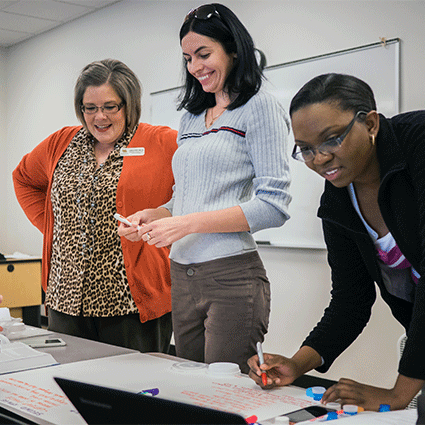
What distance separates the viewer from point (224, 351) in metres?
1.37

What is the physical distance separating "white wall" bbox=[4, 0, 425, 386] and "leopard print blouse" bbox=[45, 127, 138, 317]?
1.67 meters

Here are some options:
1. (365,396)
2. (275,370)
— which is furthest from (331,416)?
(275,370)

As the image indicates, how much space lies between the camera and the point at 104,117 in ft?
6.15

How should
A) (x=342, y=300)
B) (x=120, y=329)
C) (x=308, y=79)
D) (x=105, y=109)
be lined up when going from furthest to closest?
(x=308, y=79) → (x=105, y=109) → (x=120, y=329) → (x=342, y=300)

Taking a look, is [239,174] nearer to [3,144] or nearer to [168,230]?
[168,230]

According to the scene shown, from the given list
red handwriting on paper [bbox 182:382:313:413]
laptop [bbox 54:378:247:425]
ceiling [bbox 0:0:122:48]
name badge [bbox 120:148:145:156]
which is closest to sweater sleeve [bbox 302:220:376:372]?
red handwriting on paper [bbox 182:382:313:413]

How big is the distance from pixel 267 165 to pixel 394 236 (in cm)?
43

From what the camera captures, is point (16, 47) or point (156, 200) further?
point (16, 47)

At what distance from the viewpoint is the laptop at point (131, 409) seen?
0.62 metres

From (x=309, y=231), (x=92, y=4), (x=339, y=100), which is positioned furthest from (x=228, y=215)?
(x=92, y=4)

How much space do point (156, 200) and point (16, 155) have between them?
14.8 ft

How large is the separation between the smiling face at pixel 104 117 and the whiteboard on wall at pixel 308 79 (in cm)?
114

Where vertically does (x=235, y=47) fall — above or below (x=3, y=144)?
below

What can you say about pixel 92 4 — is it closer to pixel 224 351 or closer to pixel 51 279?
pixel 51 279
